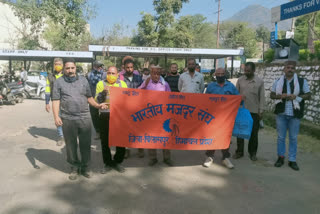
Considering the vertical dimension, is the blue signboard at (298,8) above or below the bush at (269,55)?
above

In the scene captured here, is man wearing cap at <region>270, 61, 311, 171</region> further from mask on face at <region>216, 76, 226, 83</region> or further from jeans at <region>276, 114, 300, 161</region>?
mask on face at <region>216, 76, 226, 83</region>

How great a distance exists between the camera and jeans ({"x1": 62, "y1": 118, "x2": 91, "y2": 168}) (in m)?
4.12

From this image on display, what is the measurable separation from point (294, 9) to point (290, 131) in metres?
6.32

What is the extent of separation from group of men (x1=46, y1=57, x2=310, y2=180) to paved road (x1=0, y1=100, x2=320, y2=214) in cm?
26

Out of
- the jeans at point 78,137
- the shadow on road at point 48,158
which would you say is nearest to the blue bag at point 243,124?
the jeans at point 78,137

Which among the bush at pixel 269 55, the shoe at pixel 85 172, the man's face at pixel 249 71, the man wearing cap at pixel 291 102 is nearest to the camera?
the shoe at pixel 85 172

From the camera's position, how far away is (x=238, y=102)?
466cm

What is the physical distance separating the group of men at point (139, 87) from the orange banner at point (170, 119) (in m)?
0.21

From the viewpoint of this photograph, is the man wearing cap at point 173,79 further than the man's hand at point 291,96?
Yes

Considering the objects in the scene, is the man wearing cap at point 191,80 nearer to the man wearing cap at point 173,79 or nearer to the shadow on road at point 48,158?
the man wearing cap at point 173,79

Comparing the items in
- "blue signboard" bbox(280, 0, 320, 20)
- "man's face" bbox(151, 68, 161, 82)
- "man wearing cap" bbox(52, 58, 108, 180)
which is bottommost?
"man wearing cap" bbox(52, 58, 108, 180)

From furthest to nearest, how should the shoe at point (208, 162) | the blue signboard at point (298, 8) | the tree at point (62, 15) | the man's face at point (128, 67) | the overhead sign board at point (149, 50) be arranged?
the tree at point (62, 15), the overhead sign board at point (149, 50), the blue signboard at point (298, 8), the man's face at point (128, 67), the shoe at point (208, 162)

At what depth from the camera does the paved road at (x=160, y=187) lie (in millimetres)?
3432

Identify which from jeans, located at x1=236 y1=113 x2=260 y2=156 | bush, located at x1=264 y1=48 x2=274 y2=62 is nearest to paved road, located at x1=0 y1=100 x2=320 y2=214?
jeans, located at x1=236 y1=113 x2=260 y2=156
